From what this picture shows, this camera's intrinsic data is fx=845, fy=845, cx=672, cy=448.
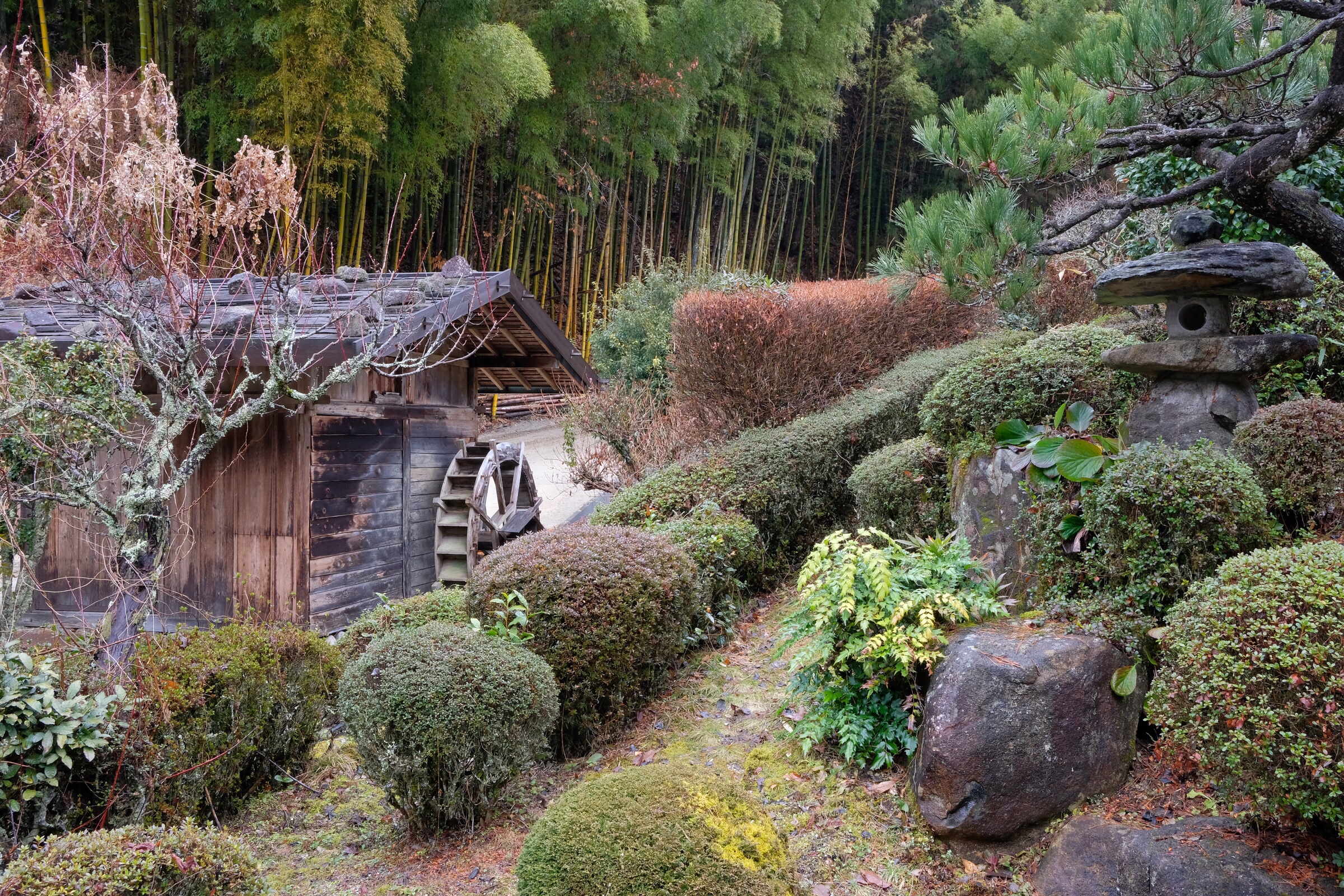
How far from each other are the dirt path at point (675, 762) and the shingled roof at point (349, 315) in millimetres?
2496

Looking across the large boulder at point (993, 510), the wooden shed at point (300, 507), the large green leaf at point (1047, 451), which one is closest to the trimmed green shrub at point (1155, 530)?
the large green leaf at point (1047, 451)

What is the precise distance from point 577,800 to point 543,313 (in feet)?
24.3

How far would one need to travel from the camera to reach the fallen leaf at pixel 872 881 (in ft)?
11.0

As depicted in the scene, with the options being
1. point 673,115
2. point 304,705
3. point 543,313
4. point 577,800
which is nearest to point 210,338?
point 304,705

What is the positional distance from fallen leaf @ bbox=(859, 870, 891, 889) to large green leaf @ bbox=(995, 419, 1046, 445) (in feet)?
8.20

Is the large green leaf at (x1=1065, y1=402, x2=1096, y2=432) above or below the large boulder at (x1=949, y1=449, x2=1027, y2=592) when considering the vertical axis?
above

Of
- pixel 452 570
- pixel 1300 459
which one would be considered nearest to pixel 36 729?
pixel 1300 459

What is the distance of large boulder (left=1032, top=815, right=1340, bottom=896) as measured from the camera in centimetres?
281

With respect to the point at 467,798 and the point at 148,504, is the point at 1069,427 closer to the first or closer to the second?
the point at 467,798

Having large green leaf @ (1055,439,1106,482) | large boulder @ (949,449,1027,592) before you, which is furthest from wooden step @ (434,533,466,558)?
large green leaf @ (1055,439,1106,482)

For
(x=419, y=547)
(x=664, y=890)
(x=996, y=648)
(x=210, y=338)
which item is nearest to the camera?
(x=664, y=890)

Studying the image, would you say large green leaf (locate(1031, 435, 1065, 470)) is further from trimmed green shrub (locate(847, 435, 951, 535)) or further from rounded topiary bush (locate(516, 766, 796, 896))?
rounded topiary bush (locate(516, 766, 796, 896))

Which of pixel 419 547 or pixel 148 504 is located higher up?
pixel 148 504

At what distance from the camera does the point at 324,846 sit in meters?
3.95
